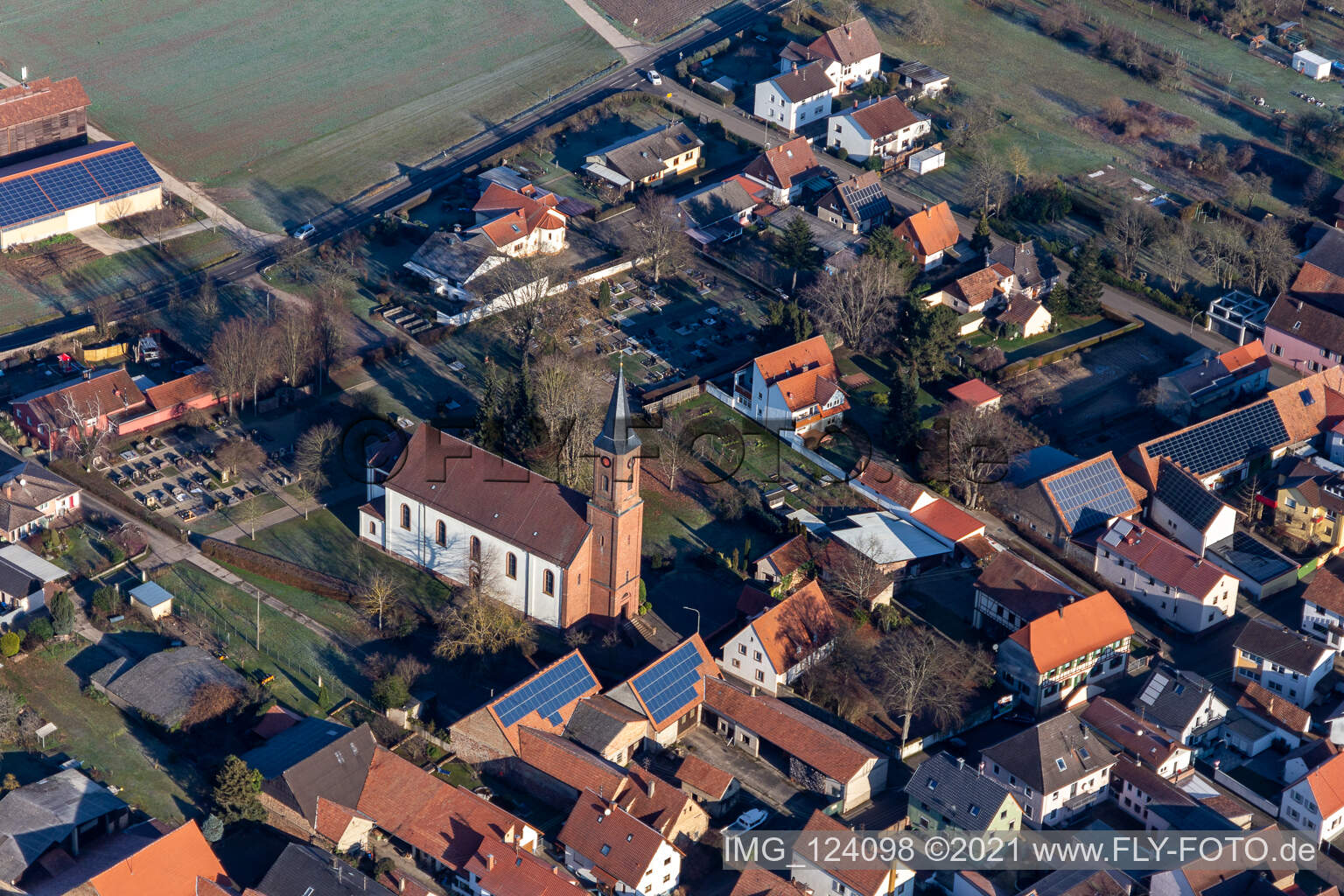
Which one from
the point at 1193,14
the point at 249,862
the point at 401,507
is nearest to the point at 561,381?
the point at 401,507

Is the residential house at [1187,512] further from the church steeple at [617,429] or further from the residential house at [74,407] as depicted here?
the residential house at [74,407]

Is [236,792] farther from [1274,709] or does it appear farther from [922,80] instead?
[922,80]

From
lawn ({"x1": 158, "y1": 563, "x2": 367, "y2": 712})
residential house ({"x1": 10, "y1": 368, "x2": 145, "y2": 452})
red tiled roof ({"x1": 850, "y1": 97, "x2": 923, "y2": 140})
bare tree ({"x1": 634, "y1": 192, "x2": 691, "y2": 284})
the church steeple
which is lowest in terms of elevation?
lawn ({"x1": 158, "y1": 563, "x2": 367, "y2": 712})

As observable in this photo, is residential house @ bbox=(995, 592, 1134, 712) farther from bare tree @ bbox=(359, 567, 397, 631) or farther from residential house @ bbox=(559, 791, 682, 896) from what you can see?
bare tree @ bbox=(359, 567, 397, 631)

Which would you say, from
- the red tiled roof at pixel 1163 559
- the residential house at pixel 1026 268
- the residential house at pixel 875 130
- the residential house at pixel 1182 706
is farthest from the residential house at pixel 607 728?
the residential house at pixel 875 130

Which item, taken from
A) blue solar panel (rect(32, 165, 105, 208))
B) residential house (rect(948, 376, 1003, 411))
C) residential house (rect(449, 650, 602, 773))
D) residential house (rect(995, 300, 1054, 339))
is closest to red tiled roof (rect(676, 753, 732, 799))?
residential house (rect(449, 650, 602, 773))

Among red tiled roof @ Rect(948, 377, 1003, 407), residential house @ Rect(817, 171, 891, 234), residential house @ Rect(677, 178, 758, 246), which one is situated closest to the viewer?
red tiled roof @ Rect(948, 377, 1003, 407)

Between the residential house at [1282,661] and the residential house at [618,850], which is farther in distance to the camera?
the residential house at [1282,661]
